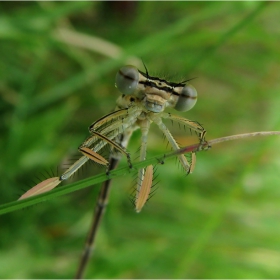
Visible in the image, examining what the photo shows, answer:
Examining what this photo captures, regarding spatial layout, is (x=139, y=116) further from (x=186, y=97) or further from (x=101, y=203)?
(x=101, y=203)

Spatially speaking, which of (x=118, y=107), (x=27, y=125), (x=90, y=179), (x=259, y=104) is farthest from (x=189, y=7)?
(x=90, y=179)

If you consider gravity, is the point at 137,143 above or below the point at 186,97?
above

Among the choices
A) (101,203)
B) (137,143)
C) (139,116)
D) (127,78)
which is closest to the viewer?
(127,78)

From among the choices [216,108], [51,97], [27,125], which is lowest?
[27,125]

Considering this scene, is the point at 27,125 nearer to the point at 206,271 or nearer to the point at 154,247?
the point at 154,247

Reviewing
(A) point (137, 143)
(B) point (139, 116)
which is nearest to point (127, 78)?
(B) point (139, 116)

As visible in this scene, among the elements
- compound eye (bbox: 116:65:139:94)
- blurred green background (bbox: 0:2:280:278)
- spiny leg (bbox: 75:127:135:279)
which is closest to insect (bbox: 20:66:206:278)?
compound eye (bbox: 116:65:139:94)
